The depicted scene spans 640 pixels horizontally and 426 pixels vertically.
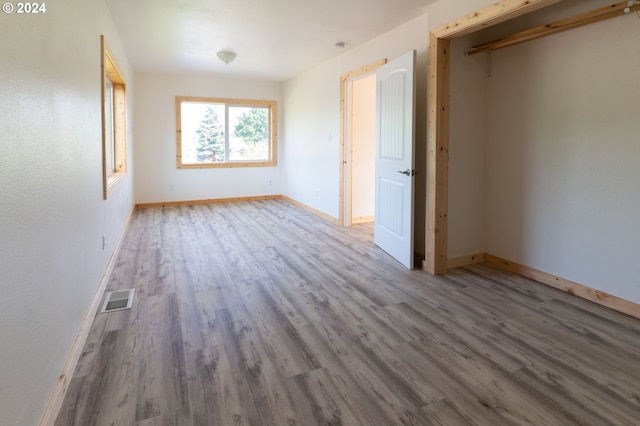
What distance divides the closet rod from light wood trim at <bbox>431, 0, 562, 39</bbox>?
44 centimetres

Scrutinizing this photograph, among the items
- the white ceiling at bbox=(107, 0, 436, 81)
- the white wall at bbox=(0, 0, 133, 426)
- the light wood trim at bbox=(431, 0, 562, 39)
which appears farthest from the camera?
the white ceiling at bbox=(107, 0, 436, 81)

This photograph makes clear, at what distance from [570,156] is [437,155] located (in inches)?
42.8

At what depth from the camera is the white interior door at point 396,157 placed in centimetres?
386

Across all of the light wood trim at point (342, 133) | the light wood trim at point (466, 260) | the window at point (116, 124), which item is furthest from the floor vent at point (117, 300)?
the light wood trim at point (342, 133)

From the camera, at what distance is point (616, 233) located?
296 centimetres

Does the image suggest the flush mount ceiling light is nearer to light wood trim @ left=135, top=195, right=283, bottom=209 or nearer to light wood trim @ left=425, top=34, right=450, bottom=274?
light wood trim @ left=425, top=34, right=450, bottom=274

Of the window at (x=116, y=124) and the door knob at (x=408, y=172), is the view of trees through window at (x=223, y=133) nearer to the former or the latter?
the window at (x=116, y=124)

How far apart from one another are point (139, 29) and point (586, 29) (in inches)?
181

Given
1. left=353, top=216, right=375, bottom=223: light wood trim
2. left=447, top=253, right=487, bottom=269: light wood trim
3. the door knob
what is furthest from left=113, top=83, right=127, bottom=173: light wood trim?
left=447, top=253, right=487, bottom=269: light wood trim

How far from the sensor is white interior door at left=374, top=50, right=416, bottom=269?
12.7 ft

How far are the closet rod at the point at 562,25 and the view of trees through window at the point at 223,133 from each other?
5510 millimetres

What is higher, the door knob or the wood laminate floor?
the door knob

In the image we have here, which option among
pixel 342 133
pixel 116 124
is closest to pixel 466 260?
pixel 342 133

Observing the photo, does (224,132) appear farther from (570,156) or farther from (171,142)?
(570,156)
